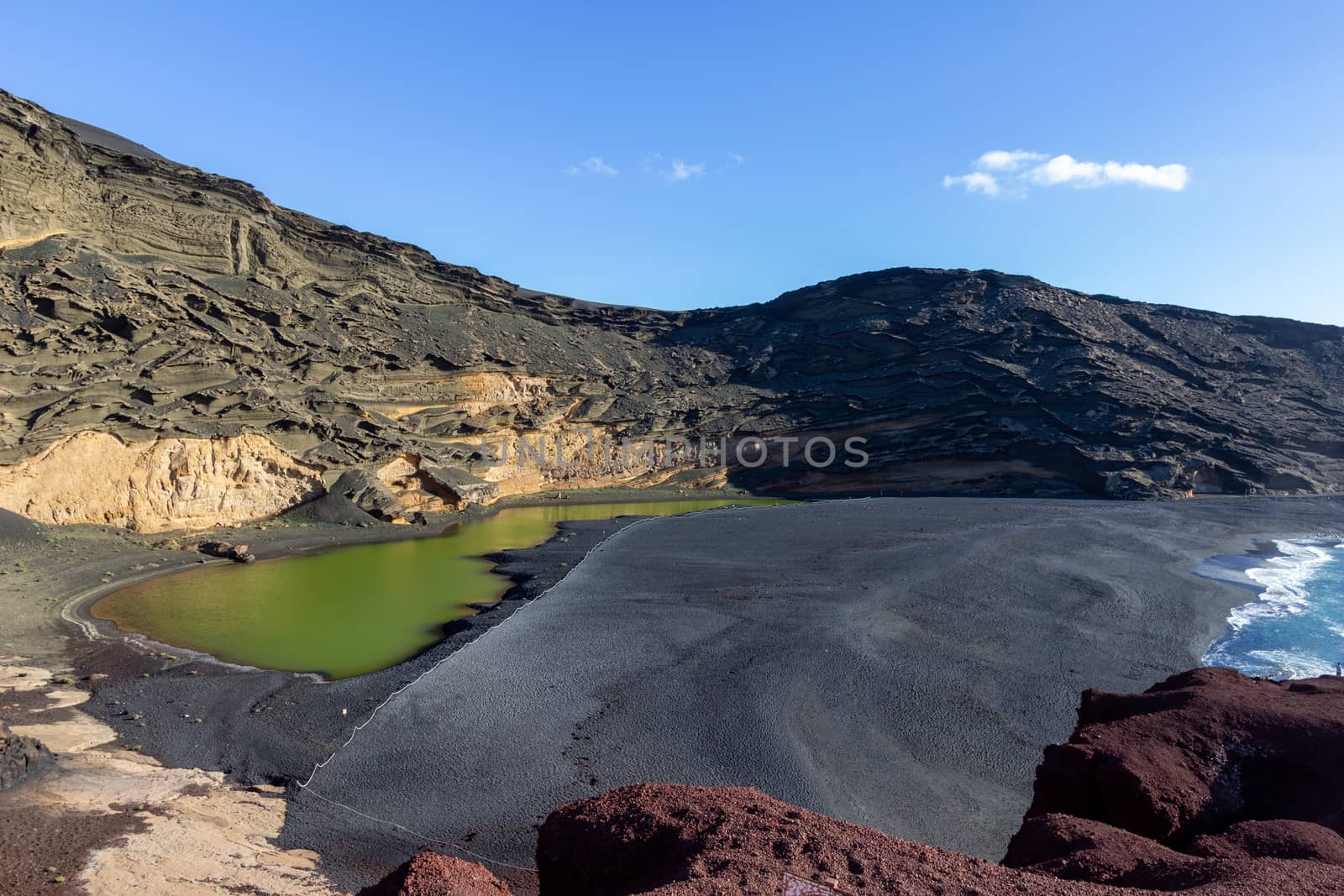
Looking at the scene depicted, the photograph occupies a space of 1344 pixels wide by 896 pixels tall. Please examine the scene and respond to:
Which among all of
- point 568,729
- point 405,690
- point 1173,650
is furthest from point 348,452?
point 1173,650

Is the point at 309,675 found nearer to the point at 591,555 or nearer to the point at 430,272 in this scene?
the point at 591,555

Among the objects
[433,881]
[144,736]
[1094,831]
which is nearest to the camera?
[433,881]

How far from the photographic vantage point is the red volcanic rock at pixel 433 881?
12.2 ft

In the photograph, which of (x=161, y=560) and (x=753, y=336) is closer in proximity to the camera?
(x=161, y=560)

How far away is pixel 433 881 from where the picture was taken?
3795 mm

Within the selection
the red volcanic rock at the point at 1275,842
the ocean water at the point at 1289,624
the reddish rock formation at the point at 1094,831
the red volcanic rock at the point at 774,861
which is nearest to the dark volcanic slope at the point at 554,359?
the ocean water at the point at 1289,624

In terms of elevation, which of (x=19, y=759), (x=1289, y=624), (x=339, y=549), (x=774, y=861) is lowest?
(x=1289, y=624)

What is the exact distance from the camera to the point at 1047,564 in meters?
19.8

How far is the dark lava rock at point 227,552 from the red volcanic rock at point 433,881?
20327 millimetres

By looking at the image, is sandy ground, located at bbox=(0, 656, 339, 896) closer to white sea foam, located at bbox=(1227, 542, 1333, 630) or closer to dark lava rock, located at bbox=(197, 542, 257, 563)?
dark lava rock, located at bbox=(197, 542, 257, 563)

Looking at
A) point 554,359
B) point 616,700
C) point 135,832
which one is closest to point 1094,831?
point 616,700

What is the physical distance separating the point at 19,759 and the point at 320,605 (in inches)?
390

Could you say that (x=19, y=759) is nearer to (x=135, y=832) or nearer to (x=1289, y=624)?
(x=135, y=832)

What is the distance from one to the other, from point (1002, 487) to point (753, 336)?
19988mm
